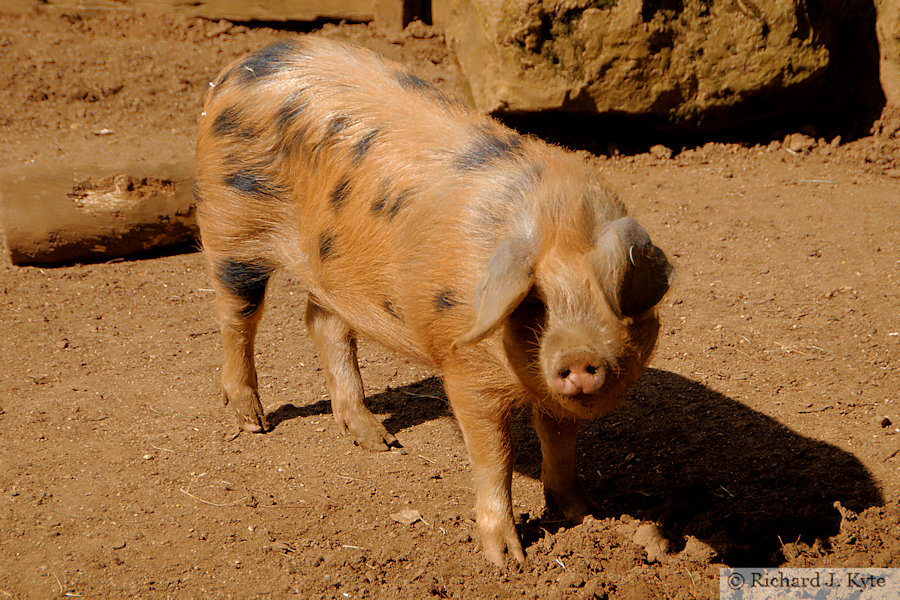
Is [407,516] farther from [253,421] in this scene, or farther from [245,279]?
[245,279]

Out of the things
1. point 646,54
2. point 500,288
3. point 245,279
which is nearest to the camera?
point 500,288

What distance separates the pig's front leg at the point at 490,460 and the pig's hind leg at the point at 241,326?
1483mm

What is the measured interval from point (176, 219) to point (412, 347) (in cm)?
351

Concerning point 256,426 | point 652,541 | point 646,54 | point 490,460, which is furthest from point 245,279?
point 646,54

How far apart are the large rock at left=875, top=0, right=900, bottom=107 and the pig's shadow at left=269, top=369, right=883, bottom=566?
4513 millimetres

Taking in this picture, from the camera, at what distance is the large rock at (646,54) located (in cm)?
747

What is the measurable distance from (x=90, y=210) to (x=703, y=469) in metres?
4.69

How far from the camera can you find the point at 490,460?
3713mm

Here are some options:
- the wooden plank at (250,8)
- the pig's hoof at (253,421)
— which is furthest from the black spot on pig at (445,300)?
the wooden plank at (250,8)

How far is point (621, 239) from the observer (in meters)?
2.95

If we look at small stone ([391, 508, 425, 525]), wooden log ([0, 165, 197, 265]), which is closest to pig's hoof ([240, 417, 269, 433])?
small stone ([391, 508, 425, 525])

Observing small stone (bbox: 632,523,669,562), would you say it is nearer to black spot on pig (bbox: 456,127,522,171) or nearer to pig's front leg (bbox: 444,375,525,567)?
pig's front leg (bbox: 444,375,525,567)

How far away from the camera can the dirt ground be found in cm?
368

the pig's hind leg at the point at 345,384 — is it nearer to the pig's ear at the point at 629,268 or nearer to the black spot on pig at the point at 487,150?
the black spot on pig at the point at 487,150
